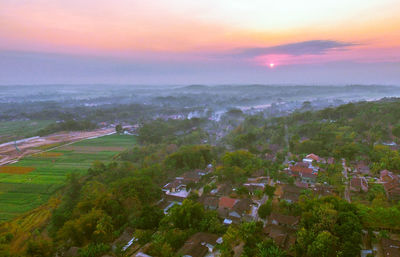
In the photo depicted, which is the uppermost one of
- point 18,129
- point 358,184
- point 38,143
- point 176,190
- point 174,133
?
point 18,129

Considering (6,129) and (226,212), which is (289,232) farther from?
(6,129)

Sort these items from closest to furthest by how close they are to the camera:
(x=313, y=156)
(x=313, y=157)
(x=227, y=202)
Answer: (x=227, y=202)
(x=313, y=157)
(x=313, y=156)

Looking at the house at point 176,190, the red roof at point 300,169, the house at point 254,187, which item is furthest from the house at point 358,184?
the house at point 176,190

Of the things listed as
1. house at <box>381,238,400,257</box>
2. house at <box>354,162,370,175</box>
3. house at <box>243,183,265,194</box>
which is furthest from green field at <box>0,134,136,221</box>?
house at <box>354,162,370,175</box>

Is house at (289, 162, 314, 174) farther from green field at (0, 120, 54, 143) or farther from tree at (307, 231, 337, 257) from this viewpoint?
green field at (0, 120, 54, 143)

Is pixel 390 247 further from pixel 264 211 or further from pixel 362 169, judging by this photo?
pixel 362 169

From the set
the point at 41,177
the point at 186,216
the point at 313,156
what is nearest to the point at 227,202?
the point at 186,216
